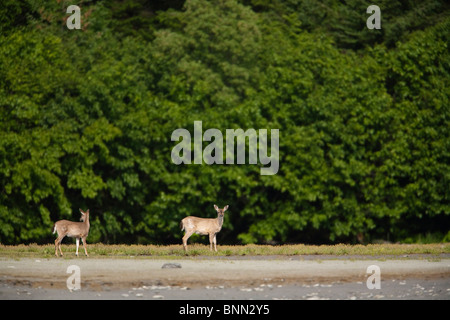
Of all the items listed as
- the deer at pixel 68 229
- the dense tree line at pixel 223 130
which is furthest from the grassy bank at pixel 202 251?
the dense tree line at pixel 223 130

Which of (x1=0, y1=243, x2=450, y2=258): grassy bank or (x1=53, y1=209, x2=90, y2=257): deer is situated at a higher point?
(x1=53, y1=209, x2=90, y2=257): deer

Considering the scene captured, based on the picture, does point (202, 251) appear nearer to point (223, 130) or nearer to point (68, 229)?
point (68, 229)

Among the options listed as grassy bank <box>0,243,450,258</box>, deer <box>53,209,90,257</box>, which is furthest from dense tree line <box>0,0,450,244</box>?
deer <box>53,209,90,257</box>

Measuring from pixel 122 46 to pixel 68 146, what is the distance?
1437cm

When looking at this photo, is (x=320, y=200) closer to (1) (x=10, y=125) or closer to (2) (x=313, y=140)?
(2) (x=313, y=140)

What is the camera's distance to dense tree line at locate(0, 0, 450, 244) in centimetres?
4091

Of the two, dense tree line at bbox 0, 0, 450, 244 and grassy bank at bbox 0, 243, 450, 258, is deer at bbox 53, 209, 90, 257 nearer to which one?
grassy bank at bbox 0, 243, 450, 258

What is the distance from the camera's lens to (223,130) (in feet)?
143

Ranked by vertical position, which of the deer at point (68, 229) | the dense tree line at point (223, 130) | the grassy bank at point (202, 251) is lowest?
the grassy bank at point (202, 251)

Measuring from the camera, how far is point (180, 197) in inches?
1678

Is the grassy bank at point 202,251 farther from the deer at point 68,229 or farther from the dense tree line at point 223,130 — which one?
the dense tree line at point 223,130

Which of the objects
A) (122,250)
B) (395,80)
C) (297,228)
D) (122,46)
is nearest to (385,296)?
(122,250)

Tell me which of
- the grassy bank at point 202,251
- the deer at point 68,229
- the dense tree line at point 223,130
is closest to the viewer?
the deer at point 68,229

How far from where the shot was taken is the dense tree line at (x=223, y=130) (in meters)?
40.9
